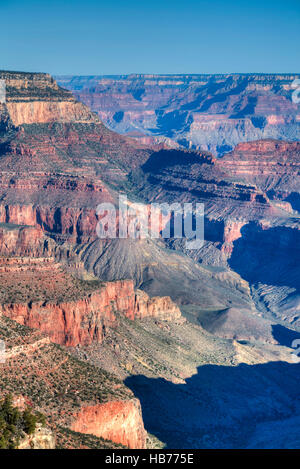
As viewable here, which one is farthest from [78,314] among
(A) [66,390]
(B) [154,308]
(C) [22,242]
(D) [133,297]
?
(C) [22,242]

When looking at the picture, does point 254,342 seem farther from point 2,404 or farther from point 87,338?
point 2,404

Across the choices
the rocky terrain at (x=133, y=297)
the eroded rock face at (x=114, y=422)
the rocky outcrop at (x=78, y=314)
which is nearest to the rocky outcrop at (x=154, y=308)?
the rocky terrain at (x=133, y=297)

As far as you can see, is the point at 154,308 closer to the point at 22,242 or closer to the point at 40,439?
the point at 22,242

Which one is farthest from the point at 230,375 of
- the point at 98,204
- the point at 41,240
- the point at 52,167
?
the point at 52,167

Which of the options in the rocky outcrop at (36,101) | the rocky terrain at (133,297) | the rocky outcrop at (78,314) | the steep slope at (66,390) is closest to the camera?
the steep slope at (66,390)

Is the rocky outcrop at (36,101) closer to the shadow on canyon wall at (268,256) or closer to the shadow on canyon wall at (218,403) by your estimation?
the shadow on canyon wall at (268,256)

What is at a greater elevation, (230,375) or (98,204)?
(98,204)
